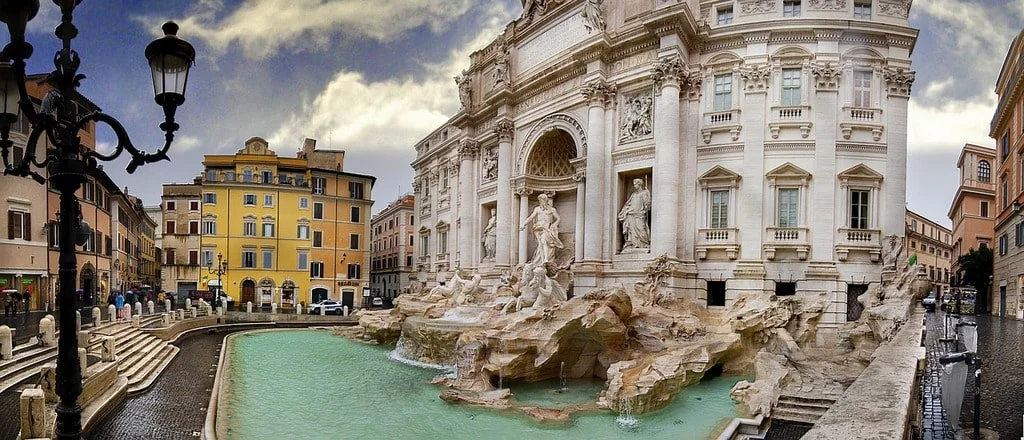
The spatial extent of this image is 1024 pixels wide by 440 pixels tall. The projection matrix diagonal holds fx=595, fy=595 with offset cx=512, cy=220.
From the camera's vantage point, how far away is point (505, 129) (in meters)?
28.6

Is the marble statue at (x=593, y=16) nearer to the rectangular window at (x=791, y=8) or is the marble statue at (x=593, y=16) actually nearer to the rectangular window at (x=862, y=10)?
the rectangular window at (x=791, y=8)

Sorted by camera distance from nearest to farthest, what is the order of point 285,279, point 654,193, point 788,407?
point 788,407 < point 654,193 < point 285,279

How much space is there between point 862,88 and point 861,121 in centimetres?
116

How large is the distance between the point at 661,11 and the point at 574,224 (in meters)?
10.2

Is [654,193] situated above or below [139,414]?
above

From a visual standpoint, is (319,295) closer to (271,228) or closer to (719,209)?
(271,228)

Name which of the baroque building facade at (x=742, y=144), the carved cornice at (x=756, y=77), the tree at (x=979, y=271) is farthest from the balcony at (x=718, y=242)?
the tree at (x=979, y=271)

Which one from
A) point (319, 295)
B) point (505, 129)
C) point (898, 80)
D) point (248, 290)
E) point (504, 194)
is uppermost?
point (898, 80)

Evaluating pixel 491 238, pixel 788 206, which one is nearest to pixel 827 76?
pixel 788 206

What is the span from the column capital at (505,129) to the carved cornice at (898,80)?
15.2 metres

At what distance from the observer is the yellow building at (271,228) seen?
4306 cm

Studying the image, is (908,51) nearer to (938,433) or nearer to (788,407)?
(788,407)

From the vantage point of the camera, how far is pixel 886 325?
47.0 feet

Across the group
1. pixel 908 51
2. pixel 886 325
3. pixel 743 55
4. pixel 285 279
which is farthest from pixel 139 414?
pixel 285 279
